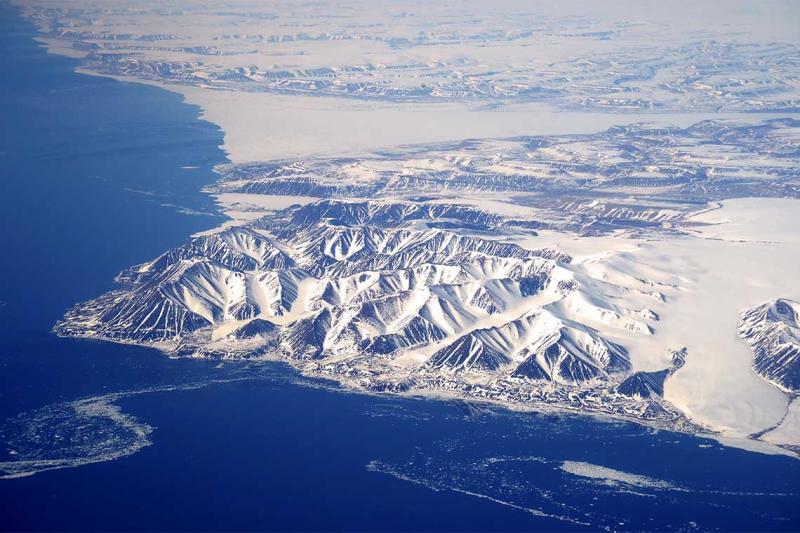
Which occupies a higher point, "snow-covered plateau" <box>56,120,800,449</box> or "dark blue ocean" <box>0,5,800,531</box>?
"snow-covered plateau" <box>56,120,800,449</box>

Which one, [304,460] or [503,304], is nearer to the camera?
[304,460]

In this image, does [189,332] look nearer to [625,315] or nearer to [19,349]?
[19,349]

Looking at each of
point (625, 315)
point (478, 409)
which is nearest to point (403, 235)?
point (625, 315)

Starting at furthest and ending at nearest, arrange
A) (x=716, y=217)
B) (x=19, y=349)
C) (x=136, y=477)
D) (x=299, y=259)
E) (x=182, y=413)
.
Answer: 1. (x=716, y=217)
2. (x=299, y=259)
3. (x=19, y=349)
4. (x=182, y=413)
5. (x=136, y=477)

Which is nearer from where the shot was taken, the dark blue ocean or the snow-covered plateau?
the dark blue ocean

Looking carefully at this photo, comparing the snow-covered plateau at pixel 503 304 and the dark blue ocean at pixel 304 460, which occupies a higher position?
the snow-covered plateau at pixel 503 304

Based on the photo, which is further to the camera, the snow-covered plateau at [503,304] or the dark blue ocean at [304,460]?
the snow-covered plateau at [503,304]

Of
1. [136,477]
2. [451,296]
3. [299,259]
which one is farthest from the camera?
[299,259]

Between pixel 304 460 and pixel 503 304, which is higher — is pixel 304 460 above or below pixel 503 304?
below
